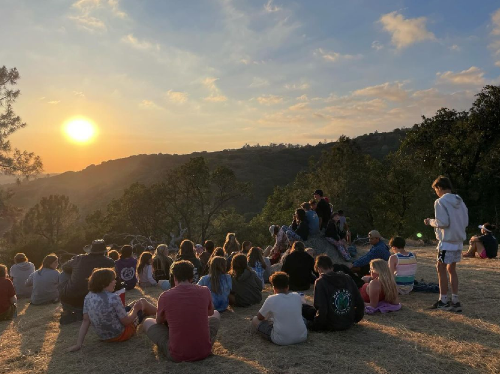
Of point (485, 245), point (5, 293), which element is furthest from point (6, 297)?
point (485, 245)

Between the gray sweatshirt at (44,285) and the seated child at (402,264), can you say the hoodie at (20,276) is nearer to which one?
the gray sweatshirt at (44,285)

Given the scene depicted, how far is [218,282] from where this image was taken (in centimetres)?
633

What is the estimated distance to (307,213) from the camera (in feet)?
39.1

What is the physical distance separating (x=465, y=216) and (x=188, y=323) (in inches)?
187

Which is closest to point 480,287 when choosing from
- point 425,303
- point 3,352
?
point 425,303

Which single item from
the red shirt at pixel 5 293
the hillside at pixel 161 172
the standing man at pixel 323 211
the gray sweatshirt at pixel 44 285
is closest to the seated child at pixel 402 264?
the standing man at pixel 323 211

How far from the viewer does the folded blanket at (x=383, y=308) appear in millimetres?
6285

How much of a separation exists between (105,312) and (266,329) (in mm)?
2266

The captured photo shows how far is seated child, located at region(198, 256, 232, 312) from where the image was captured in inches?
246

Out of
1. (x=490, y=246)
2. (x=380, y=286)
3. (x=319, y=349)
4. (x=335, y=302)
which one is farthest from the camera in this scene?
(x=490, y=246)

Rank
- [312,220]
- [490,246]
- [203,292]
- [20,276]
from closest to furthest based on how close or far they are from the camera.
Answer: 1. [203,292]
2. [20,276]
3. [312,220]
4. [490,246]

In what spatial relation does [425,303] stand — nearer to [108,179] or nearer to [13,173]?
[13,173]

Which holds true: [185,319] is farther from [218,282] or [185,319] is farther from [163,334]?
[218,282]

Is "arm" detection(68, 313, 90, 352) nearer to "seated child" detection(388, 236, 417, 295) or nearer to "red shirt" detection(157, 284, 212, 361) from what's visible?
"red shirt" detection(157, 284, 212, 361)
